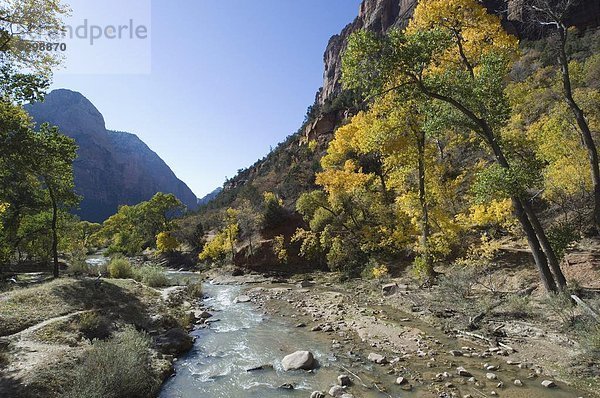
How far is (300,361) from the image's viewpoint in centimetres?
912

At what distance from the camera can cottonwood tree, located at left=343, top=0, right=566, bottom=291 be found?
8.89 meters

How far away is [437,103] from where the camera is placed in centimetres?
1066

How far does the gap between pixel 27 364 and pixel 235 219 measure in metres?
31.0

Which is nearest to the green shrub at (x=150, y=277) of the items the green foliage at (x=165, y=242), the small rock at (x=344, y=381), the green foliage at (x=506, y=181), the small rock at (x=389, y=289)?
the small rock at (x=389, y=289)

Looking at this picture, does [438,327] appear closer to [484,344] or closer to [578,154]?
[484,344]

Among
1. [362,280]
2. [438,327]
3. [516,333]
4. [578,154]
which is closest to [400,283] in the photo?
[362,280]

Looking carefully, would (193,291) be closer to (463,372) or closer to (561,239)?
(463,372)

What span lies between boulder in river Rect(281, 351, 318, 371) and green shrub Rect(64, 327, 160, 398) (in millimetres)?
3328

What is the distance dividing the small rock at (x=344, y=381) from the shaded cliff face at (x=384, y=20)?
31.5 metres

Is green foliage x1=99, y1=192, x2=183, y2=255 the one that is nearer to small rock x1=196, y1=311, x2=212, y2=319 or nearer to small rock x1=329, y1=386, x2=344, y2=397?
small rock x1=196, y1=311, x2=212, y2=319

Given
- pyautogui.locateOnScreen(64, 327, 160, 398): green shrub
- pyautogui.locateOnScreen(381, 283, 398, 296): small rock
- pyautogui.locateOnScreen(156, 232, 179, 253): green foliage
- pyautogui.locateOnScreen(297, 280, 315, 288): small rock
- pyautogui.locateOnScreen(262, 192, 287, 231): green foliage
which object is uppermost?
pyautogui.locateOnScreen(262, 192, 287, 231): green foliage

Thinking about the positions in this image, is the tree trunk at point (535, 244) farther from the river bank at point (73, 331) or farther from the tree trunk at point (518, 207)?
the river bank at point (73, 331)

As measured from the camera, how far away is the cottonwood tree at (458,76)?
29.2 feet

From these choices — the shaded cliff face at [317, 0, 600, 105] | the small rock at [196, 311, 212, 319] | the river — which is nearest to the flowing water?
the river
